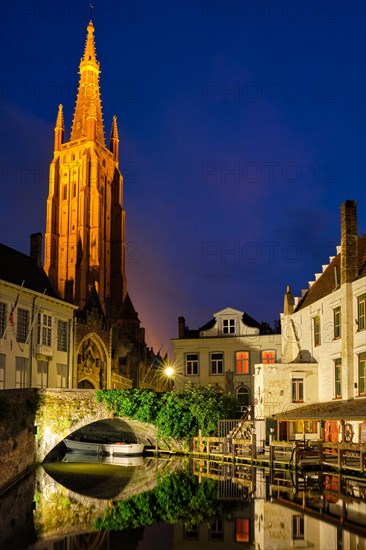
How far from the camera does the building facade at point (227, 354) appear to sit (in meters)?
56.9

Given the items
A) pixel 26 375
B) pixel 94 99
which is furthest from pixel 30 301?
pixel 94 99

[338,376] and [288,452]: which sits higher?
[338,376]

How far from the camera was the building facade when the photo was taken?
2240 inches

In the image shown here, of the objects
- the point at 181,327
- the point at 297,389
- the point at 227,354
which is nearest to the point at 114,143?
the point at 181,327

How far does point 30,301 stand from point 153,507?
71.6 ft

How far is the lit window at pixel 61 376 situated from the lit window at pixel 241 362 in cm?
1557

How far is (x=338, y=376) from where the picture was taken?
37.1m

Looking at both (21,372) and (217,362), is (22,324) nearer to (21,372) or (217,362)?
(21,372)

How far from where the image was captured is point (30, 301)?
4372 centimetres

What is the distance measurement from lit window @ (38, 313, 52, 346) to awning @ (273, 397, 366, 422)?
17.0 metres

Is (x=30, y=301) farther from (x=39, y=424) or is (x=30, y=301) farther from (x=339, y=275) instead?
(x=339, y=275)

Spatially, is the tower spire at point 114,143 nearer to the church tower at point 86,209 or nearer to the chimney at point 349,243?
the church tower at point 86,209

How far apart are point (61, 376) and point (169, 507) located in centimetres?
2448

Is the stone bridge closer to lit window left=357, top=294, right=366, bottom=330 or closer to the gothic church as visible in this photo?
lit window left=357, top=294, right=366, bottom=330
